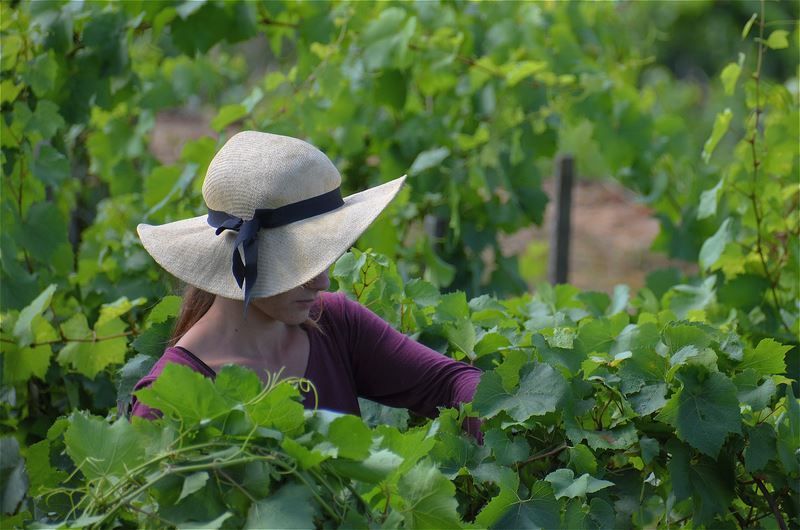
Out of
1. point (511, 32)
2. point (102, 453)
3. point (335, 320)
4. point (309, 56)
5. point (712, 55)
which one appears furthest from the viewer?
point (712, 55)

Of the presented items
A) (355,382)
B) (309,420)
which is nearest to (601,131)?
(355,382)

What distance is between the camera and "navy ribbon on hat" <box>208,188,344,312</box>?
1.82 meters

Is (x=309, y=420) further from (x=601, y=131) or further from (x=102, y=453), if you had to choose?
(x=601, y=131)

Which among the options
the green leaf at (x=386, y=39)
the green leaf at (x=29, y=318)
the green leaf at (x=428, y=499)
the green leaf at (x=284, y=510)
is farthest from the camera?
the green leaf at (x=386, y=39)

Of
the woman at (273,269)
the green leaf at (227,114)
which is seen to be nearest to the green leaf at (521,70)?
the green leaf at (227,114)

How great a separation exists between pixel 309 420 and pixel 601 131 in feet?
8.91

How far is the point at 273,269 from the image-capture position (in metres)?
1.86

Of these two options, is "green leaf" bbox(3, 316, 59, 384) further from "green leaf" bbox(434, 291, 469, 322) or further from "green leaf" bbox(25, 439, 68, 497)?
"green leaf" bbox(434, 291, 469, 322)

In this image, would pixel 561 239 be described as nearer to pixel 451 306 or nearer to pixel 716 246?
pixel 716 246

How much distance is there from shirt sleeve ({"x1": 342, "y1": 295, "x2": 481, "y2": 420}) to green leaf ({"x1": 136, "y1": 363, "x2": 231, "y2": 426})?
2.24ft

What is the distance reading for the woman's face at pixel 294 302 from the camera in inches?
75.4

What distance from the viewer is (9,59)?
3041mm

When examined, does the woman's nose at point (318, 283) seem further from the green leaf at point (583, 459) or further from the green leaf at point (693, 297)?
the green leaf at point (693, 297)

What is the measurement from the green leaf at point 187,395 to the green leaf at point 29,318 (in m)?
1.04
